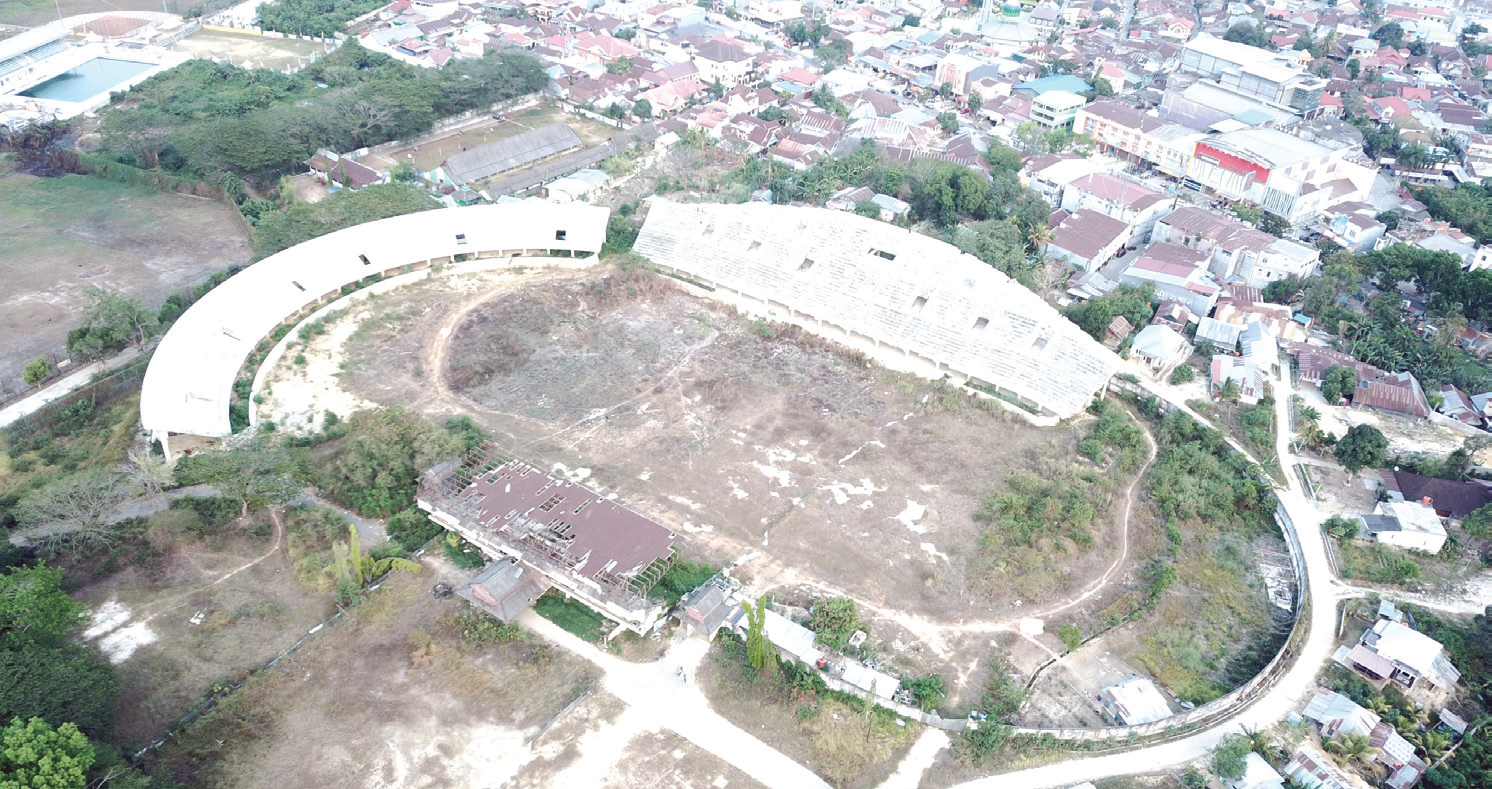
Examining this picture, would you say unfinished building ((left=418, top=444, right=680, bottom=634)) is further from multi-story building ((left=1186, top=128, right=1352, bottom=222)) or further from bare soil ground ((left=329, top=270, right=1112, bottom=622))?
multi-story building ((left=1186, top=128, right=1352, bottom=222))

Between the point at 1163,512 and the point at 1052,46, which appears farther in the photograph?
the point at 1052,46

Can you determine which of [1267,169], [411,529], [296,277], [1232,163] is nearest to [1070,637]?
[411,529]

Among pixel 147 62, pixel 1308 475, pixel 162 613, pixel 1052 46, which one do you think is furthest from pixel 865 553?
pixel 147 62

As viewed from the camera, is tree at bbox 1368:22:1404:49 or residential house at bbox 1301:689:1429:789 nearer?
residential house at bbox 1301:689:1429:789

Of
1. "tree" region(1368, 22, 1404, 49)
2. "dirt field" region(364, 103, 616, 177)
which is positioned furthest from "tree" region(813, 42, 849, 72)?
"tree" region(1368, 22, 1404, 49)

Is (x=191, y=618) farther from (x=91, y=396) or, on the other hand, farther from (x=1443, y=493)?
(x=1443, y=493)

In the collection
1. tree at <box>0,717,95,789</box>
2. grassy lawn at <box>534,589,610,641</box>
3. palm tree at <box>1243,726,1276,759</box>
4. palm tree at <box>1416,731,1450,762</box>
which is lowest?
palm tree at <box>1416,731,1450,762</box>

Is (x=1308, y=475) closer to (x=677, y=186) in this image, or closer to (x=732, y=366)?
(x=732, y=366)
